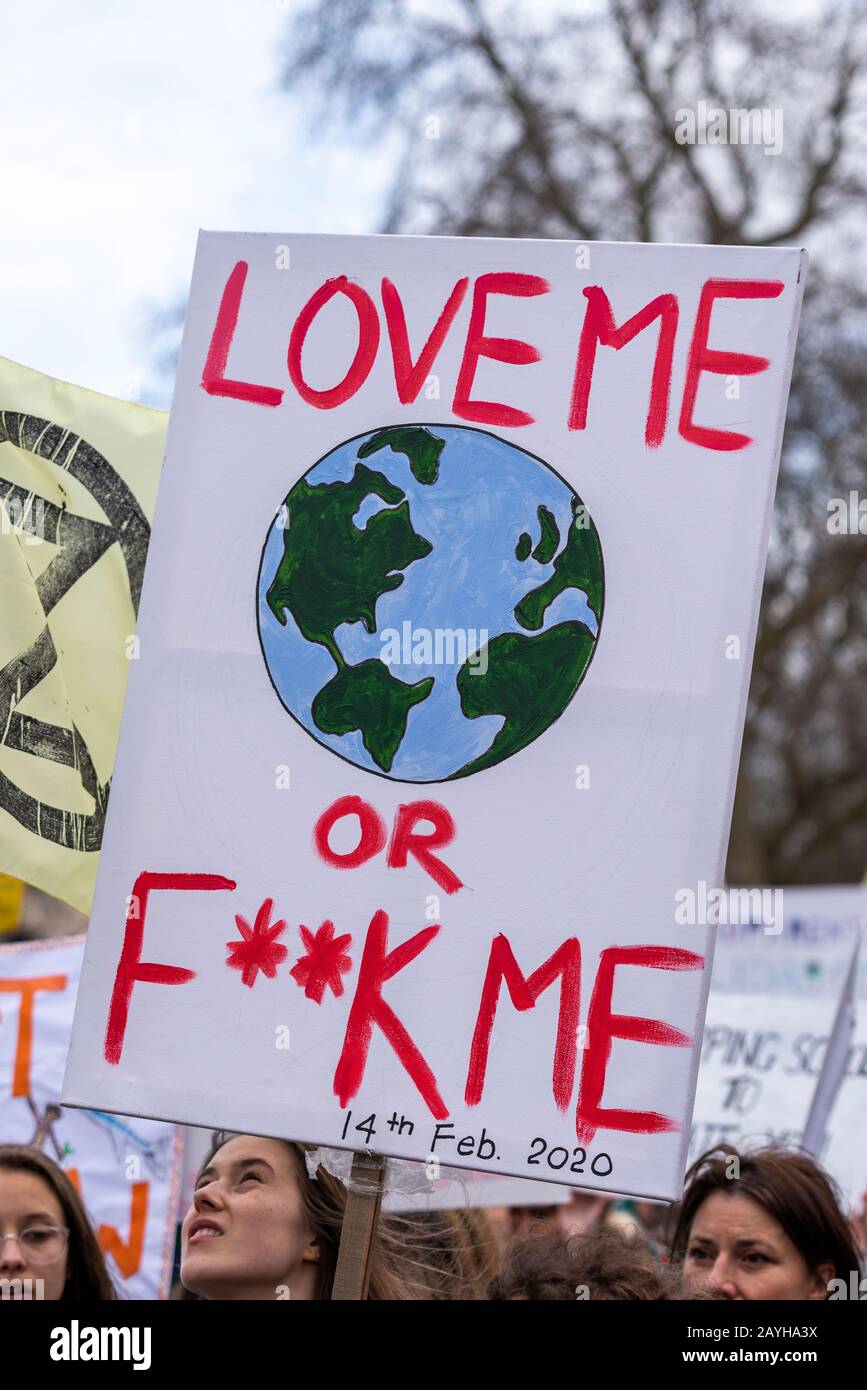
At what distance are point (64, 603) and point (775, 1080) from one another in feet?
9.03

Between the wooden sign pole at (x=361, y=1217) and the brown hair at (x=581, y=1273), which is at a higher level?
the wooden sign pole at (x=361, y=1217)

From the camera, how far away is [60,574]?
3203mm

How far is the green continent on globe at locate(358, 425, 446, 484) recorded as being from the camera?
96.4 inches

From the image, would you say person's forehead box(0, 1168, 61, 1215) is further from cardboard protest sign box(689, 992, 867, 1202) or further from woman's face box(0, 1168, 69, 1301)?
cardboard protest sign box(689, 992, 867, 1202)

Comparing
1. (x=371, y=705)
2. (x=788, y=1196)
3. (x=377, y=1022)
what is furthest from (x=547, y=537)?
(x=788, y=1196)

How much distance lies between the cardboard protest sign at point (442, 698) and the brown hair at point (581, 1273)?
0.45m

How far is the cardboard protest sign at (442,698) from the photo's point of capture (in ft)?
7.30

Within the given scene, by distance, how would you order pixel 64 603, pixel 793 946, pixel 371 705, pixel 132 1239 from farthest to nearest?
1. pixel 793 946
2. pixel 132 1239
3. pixel 64 603
4. pixel 371 705

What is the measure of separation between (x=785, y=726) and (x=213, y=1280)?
47.9 feet

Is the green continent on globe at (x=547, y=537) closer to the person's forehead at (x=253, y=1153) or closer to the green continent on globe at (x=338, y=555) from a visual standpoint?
the green continent on globe at (x=338, y=555)

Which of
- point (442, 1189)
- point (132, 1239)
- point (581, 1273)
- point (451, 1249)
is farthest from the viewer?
point (132, 1239)

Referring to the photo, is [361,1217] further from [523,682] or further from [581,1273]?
[523,682]

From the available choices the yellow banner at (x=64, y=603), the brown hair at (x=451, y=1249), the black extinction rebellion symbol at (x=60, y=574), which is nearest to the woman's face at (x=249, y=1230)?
the brown hair at (x=451, y=1249)
